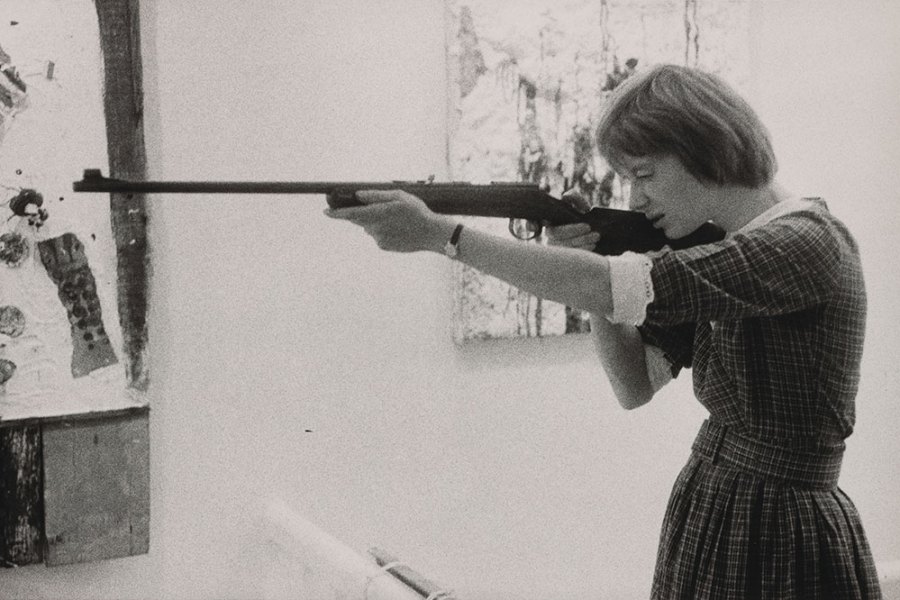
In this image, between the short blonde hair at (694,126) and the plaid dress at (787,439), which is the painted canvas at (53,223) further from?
the plaid dress at (787,439)

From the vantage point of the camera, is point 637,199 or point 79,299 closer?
point 637,199

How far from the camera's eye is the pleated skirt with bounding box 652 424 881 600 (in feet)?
4.41

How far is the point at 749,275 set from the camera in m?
1.22

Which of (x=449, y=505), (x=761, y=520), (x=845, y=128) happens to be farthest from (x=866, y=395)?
(x=761, y=520)

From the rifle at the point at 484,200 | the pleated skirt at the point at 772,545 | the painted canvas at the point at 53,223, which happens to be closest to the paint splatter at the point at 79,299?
the painted canvas at the point at 53,223

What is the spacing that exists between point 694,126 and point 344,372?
3.57 feet

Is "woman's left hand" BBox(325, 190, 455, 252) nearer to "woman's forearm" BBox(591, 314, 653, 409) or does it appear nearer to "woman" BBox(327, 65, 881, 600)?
"woman" BBox(327, 65, 881, 600)

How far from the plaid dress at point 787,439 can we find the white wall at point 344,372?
36.5 inches

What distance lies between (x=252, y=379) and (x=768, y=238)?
1203 millimetres

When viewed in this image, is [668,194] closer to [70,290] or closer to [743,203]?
[743,203]

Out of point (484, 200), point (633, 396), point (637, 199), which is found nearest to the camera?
point (637, 199)

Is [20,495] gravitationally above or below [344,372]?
below

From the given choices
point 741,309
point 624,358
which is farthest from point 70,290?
point 741,309

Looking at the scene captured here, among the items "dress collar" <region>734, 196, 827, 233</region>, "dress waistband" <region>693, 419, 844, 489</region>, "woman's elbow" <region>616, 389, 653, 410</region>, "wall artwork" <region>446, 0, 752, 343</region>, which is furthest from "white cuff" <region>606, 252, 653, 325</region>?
"wall artwork" <region>446, 0, 752, 343</region>
